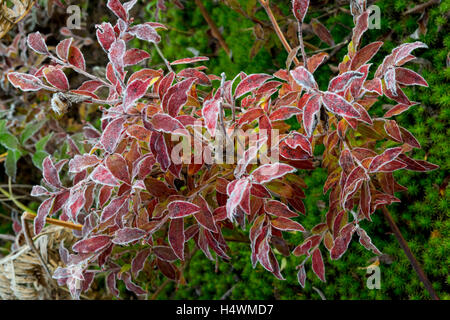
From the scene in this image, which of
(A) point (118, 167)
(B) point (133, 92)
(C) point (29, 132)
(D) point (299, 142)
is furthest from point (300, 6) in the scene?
(C) point (29, 132)

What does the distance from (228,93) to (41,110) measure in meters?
1.18

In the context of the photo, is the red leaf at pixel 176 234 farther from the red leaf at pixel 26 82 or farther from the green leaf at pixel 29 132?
the green leaf at pixel 29 132

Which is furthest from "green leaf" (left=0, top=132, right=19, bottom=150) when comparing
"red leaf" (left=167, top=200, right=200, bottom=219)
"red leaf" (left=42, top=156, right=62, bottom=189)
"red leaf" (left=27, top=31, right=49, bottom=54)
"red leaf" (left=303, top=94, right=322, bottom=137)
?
"red leaf" (left=303, top=94, right=322, bottom=137)

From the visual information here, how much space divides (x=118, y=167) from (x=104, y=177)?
Answer: 0.11 ft

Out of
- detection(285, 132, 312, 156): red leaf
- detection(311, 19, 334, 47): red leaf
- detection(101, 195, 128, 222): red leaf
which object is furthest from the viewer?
detection(311, 19, 334, 47): red leaf

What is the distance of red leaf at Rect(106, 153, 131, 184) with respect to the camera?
33.9 inches

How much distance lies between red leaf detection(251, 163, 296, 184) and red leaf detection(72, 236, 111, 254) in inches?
15.9

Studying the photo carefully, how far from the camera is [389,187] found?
979 millimetres

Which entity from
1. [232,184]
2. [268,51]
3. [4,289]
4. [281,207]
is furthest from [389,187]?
[4,289]

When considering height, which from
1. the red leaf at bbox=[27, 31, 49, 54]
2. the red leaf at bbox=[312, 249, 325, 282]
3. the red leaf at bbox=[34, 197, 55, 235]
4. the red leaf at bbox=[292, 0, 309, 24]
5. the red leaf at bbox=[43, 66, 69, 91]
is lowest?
the red leaf at bbox=[312, 249, 325, 282]

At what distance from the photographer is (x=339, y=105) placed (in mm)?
755

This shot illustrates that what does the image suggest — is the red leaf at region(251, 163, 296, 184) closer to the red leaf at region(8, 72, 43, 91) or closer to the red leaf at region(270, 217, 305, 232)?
the red leaf at region(270, 217, 305, 232)
